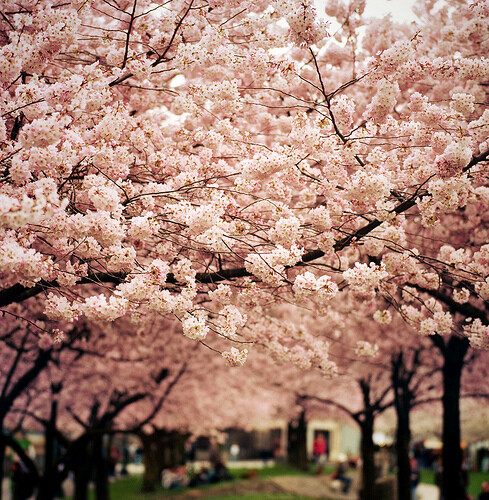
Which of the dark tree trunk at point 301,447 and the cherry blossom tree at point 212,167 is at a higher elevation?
the cherry blossom tree at point 212,167

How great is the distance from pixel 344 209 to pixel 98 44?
3.21 metres

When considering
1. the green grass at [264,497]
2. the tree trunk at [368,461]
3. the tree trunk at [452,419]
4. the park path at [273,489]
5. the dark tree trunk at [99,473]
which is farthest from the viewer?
the park path at [273,489]

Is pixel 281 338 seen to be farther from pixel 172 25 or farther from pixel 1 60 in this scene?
pixel 1 60

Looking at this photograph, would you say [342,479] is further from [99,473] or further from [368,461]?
[99,473]

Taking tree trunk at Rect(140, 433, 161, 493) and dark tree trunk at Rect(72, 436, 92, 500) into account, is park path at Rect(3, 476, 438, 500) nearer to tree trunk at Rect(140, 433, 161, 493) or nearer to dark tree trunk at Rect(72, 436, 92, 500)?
tree trunk at Rect(140, 433, 161, 493)

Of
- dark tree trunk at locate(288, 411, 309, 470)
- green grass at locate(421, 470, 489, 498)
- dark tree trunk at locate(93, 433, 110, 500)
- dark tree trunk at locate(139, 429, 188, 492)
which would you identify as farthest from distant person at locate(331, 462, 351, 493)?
dark tree trunk at locate(93, 433, 110, 500)

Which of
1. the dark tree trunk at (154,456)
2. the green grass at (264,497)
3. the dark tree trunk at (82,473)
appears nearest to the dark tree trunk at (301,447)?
the dark tree trunk at (154,456)

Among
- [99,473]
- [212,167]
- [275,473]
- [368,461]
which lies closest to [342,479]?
[275,473]

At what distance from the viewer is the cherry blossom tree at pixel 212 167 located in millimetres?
4938

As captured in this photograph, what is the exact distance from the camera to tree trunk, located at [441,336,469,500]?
421 inches

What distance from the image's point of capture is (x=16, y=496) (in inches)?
654

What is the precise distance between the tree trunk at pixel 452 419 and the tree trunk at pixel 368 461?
318 inches

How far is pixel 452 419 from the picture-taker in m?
10.8

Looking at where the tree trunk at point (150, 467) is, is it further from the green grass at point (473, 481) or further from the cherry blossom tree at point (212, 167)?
the cherry blossom tree at point (212, 167)
